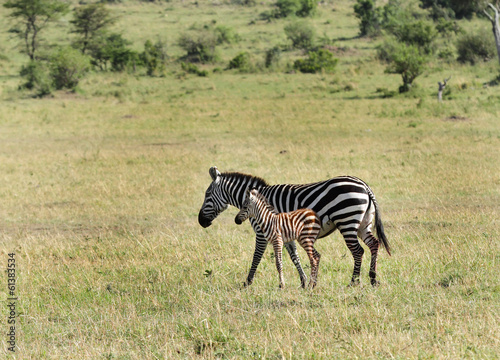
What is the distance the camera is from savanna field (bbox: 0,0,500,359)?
514 centimetres

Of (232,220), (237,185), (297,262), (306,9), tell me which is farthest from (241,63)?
(297,262)

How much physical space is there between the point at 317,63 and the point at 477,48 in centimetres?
1012

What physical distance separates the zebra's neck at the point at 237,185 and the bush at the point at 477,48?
105ft

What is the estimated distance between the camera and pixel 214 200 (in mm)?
7605

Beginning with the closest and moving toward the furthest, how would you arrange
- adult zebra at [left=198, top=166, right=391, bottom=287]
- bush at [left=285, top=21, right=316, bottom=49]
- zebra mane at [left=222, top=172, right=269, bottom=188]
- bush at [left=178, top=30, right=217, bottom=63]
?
1. adult zebra at [left=198, top=166, right=391, bottom=287]
2. zebra mane at [left=222, top=172, right=269, bottom=188]
3. bush at [left=178, top=30, right=217, bottom=63]
4. bush at [left=285, top=21, right=316, bottom=49]

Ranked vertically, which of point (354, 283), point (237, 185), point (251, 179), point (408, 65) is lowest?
point (408, 65)

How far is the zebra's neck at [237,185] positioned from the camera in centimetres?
731

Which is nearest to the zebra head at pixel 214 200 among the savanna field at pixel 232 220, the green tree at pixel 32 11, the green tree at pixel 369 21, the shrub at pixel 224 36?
the savanna field at pixel 232 220

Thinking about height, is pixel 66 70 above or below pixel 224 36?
above

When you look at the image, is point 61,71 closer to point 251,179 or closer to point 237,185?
point 237,185

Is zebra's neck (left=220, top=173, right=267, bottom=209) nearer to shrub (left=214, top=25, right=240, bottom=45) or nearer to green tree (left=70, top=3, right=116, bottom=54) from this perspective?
green tree (left=70, top=3, right=116, bottom=54)

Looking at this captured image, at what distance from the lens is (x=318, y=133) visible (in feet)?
67.1

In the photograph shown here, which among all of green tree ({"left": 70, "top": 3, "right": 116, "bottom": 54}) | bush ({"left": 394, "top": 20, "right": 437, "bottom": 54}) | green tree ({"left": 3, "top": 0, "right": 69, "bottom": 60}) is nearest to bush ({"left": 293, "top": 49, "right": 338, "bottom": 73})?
bush ({"left": 394, "top": 20, "right": 437, "bottom": 54})

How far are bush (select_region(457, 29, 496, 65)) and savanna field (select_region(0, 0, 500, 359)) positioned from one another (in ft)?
12.1
